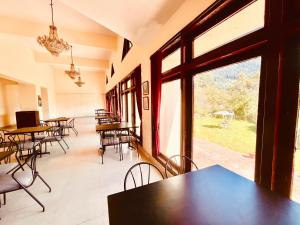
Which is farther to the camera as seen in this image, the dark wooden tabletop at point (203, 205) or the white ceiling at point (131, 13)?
the white ceiling at point (131, 13)

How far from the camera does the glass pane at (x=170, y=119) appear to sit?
2.95 meters

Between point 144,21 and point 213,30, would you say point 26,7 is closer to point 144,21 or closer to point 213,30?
point 144,21

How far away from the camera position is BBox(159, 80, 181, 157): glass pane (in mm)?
2945

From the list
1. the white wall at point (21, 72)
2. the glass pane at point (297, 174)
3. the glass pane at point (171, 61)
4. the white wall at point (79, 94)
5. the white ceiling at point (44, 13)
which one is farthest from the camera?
the white wall at point (79, 94)

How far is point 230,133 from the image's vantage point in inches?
72.1

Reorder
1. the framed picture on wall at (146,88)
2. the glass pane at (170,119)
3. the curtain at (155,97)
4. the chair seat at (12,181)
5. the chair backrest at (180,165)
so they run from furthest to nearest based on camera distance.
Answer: the framed picture on wall at (146,88) → the curtain at (155,97) → the glass pane at (170,119) → the chair backrest at (180,165) → the chair seat at (12,181)

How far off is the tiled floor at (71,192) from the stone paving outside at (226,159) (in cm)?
132

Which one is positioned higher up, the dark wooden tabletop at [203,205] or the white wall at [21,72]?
the white wall at [21,72]

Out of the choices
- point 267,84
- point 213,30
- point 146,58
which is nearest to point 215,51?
point 213,30

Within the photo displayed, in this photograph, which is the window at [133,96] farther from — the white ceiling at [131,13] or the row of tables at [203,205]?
the row of tables at [203,205]

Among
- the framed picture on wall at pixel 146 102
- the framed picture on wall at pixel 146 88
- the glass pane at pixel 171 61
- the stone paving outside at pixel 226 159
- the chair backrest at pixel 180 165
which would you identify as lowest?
the chair backrest at pixel 180 165

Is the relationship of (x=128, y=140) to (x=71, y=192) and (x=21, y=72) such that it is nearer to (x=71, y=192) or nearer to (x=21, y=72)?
(x=71, y=192)

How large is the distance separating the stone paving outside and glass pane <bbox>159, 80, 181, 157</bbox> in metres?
0.51

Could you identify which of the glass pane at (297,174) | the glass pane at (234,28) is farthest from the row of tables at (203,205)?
the glass pane at (234,28)
